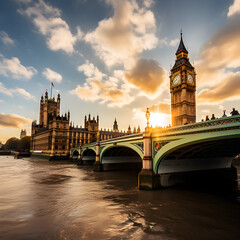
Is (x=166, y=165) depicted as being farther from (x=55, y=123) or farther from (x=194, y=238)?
(x=55, y=123)

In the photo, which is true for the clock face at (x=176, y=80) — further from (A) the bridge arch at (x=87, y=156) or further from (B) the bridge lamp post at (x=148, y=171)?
(A) the bridge arch at (x=87, y=156)

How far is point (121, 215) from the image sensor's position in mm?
12695

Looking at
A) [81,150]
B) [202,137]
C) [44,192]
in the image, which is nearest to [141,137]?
[202,137]

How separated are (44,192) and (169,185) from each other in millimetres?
14110

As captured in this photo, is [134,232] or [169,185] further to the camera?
[169,185]

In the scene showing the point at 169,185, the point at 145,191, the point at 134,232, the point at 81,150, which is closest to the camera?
the point at 134,232

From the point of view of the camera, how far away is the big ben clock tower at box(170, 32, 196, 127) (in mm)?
44153

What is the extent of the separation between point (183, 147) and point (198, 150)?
117 inches

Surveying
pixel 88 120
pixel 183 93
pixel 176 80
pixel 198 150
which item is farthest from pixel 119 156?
pixel 88 120

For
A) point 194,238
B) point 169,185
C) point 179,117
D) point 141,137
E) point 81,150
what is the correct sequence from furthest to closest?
point 81,150 → point 179,117 → point 141,137 → point 169,185 → point 194,238

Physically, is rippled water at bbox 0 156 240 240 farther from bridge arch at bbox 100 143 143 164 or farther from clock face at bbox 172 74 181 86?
clock face at bbox 172 74 181 86

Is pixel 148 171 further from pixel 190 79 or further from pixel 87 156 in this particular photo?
pixel 87 156

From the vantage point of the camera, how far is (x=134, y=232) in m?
10.1

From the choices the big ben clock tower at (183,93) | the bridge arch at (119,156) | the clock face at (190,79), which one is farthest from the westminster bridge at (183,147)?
the clock face at (190,79)
